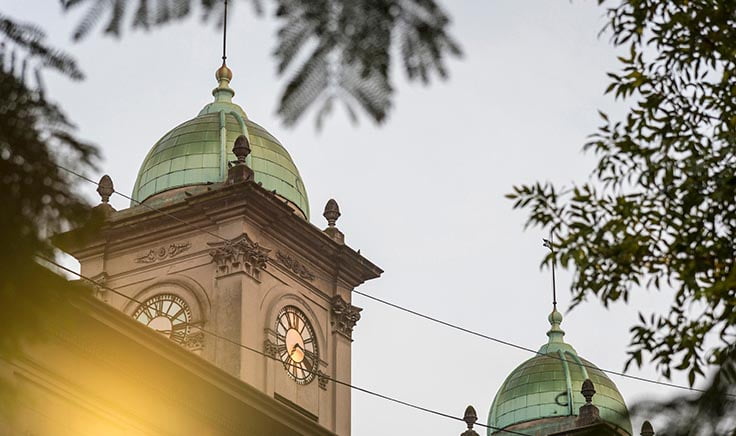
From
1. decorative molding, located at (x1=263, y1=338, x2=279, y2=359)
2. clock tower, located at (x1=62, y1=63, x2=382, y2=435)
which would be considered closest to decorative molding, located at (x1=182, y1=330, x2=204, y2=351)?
clock tower, located at (x1=62, y1=63, x2=382, y2=435)

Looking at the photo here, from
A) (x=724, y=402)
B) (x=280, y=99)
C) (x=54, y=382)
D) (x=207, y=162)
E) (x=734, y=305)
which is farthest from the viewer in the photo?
(x=207, y=162)

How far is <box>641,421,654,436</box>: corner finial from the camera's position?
10086 millimetres

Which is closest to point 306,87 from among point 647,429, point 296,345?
point 647,429

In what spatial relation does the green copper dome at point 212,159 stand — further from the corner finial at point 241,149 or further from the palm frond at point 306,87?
the palm frond at point 306,87

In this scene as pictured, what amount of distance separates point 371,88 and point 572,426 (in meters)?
44.2

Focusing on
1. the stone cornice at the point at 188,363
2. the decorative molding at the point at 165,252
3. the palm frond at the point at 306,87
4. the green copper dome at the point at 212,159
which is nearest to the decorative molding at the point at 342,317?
the green copper dome at the point at 212,159

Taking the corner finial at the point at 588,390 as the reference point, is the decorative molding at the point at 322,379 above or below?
below

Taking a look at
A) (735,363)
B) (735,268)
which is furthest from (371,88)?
(735,268)

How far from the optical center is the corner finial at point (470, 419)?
50219 millimetres

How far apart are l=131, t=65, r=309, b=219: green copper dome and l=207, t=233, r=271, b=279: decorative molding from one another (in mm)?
2252

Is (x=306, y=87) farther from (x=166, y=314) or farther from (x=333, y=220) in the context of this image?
(x=333, y=220)

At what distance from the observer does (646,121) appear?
14.2m

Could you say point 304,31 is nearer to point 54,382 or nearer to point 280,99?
point 280,99

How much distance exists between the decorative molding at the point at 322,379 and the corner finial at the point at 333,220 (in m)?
3.55
